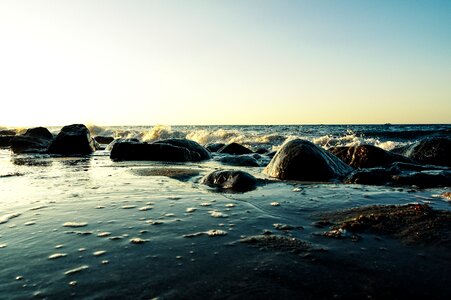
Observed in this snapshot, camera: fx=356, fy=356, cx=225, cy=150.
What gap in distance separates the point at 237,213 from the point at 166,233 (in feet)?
2.74

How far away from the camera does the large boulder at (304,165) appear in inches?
236

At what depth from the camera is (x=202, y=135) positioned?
24734mm

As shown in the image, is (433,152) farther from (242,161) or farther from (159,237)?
(159,237)

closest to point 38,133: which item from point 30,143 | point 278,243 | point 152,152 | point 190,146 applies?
point 30,143

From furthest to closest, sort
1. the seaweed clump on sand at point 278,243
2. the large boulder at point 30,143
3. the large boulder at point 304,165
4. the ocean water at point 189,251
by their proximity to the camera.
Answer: the large boulder at point 30,143
the large boulder at point 304,165
the seaweed clump on sand at point 278,243
the ocean water at point 189,251

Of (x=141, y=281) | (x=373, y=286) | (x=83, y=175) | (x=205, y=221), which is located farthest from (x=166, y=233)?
(x=83, y=175)

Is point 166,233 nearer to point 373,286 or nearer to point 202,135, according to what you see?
point 373,286

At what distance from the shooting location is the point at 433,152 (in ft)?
27.9

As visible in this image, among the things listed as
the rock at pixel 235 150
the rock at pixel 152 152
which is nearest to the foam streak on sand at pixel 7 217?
the rock at pixel 152 152

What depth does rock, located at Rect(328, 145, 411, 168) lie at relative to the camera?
750cm

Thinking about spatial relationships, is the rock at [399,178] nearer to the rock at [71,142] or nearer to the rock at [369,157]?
the rock at [369,157]

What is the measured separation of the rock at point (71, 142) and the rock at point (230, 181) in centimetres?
908

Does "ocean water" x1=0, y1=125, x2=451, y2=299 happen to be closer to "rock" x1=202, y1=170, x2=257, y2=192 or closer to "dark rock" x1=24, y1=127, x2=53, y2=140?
"rock" x1=202, y1=170, x2=257, y2=192

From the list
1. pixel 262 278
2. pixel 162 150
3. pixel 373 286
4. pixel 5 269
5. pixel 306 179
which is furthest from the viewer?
pixel 162 150
